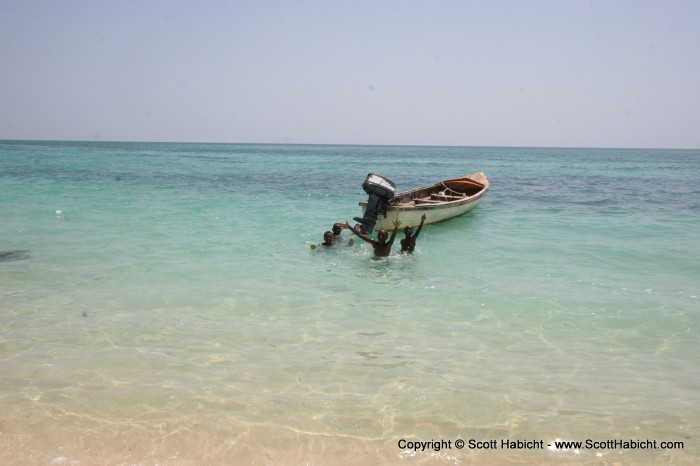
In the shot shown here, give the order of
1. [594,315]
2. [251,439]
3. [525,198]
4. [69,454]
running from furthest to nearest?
1. [525,198]
2. [594,315]
3. [251,439]
4. [69,454]

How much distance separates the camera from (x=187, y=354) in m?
6.48

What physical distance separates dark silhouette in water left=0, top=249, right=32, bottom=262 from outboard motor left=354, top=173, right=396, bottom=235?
7.58 meters

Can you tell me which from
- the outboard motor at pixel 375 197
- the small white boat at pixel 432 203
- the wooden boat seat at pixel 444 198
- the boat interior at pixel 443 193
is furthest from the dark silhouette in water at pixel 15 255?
the wooden boat seat at pixel 444 198

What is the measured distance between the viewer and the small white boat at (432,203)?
1483 cm

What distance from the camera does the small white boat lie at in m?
14.8

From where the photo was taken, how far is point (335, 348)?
675 centimetres

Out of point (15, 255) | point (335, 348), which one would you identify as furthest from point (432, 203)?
point (15, 255)

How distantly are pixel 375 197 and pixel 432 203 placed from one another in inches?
181

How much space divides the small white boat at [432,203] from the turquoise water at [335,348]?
1.18 m

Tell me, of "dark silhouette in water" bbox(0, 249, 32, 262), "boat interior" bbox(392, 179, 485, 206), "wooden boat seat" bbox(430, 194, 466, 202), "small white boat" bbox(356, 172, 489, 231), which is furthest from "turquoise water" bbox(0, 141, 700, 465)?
"wooden boat seat" bbox(430, 194, 466, 202)

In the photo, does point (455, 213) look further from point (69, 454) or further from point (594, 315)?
point (69, 454)

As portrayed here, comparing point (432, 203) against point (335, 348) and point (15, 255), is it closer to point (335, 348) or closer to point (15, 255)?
point (335, 348)

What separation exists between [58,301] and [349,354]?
509 centimetres

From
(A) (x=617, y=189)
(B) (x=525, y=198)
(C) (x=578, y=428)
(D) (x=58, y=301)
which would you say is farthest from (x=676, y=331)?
(A) (x=617, y=189)
